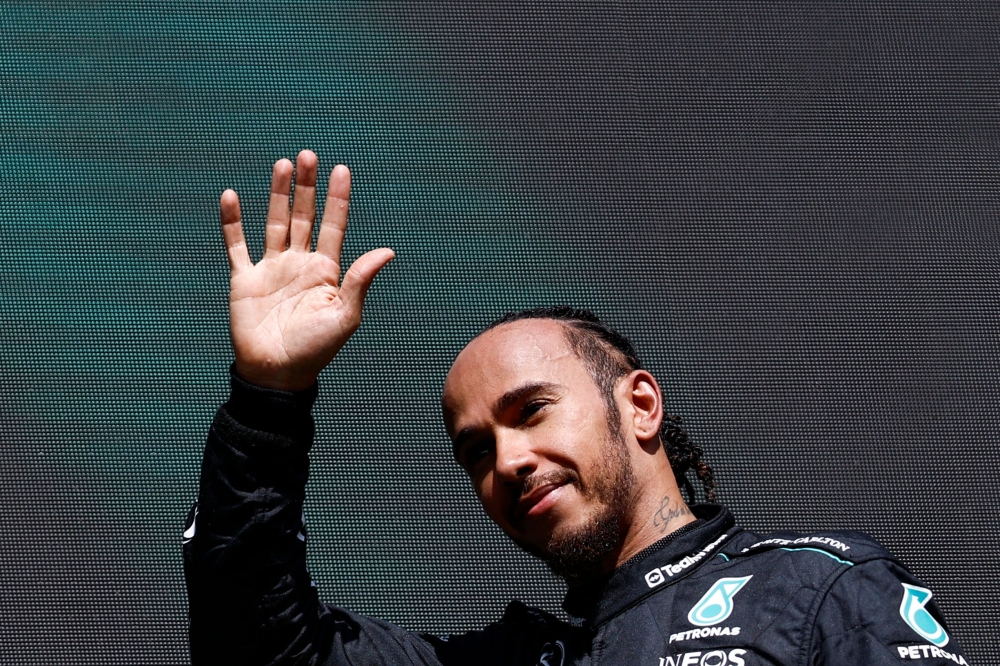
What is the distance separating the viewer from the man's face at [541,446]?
1.17 metres

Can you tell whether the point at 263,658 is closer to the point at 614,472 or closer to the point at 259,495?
the point at 259,495

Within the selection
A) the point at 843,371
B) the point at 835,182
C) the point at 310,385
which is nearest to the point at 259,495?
the point at 310,385

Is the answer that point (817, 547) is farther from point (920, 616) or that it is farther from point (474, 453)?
point (474, 453)

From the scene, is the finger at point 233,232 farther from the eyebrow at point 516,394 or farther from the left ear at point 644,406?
the left ear at point 644,406

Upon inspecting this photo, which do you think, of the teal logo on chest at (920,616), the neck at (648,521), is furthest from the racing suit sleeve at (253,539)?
the teal logo on chest at (920,616)

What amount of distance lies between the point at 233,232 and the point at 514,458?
38cm

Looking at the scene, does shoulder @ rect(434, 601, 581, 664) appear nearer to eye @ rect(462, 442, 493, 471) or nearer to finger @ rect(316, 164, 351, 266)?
eye @ rect(462, 442, 493, 471)

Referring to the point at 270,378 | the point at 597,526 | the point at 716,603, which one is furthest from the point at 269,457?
the point at 716,603

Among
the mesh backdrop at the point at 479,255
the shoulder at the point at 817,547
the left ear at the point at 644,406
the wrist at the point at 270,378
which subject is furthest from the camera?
the mesh backdrop at the point at 479,255

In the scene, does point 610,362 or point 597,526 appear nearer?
point 597,526

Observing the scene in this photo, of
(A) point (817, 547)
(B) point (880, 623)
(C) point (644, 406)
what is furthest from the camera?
(C) point (644, 406)

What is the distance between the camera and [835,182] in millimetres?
1828

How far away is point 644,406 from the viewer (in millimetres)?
1307

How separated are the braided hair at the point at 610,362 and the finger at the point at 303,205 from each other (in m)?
0.24
